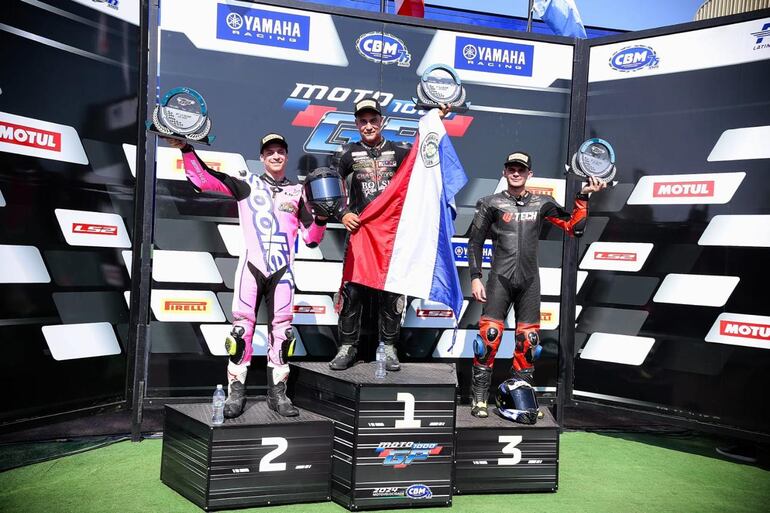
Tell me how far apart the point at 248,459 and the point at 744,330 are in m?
3.45

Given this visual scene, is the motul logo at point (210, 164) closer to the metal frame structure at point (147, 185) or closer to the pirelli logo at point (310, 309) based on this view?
the metal frame structure at point (147, 185)

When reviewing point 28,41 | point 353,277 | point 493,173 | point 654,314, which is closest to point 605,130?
point 493,173

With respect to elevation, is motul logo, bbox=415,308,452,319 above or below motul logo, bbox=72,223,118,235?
below

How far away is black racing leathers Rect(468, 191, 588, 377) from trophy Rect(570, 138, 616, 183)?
7.1 inches

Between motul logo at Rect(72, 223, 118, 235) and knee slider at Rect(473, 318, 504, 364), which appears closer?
motul logo at Rect(72, 223, 118, 235)

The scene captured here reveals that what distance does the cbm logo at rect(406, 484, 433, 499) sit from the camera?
373cm

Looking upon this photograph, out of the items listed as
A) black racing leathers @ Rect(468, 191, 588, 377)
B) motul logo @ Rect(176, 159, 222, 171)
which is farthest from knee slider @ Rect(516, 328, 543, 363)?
motul logo @ Rect(176, 159, 222, 171)

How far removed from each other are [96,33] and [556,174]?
3403mm

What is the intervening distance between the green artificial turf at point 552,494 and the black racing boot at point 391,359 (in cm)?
82

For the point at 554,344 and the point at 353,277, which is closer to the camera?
the point at 353,277

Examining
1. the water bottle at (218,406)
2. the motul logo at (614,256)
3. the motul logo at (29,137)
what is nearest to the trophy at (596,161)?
the motul logo at (614,256)

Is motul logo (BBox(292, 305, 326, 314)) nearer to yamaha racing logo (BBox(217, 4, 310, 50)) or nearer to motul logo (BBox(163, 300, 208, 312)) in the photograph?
motul logo (BBox(163, 300, 208, 312))

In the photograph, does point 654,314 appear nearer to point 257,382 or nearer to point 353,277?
point 353,277

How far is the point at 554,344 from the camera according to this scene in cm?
542
